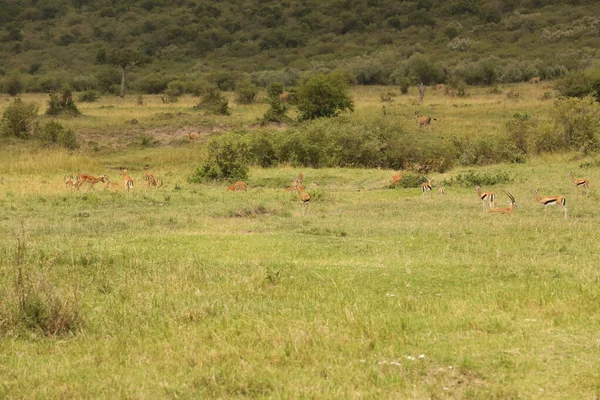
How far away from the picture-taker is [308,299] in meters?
7.63

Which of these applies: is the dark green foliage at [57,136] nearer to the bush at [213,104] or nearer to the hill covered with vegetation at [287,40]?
the bush at [213,104]

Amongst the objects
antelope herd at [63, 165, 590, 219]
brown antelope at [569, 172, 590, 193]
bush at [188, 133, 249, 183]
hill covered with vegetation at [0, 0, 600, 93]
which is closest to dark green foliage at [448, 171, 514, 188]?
antelope herd at [63, 165, 590, 219]

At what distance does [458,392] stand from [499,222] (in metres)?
7.86

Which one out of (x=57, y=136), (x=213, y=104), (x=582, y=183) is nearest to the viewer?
(x=582, y=183)

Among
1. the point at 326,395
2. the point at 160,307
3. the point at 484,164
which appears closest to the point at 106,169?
the point at 484,164

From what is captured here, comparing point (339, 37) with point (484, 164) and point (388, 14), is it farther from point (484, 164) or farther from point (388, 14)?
point (484, 164)

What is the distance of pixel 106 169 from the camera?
25516 millimetres

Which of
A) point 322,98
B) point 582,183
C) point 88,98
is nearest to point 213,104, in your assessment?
point 322,98

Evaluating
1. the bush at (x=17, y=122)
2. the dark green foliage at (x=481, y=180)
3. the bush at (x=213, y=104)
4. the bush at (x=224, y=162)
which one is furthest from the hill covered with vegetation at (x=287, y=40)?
the dark green foliage at (x=481, y=180)

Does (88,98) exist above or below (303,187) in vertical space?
below

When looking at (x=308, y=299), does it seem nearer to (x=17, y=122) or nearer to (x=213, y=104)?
(x=17, y=122)

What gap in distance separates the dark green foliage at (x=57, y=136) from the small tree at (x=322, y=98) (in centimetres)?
1004

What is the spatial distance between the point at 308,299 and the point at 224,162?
1492 cm

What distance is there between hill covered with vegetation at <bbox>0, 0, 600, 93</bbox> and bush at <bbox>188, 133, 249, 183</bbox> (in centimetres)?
2903
